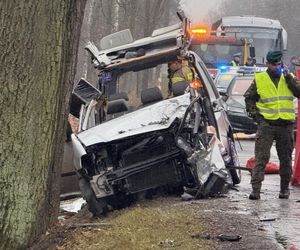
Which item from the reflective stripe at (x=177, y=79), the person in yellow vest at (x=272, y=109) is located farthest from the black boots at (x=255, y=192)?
the reflective stripe at (x=177, y=79)

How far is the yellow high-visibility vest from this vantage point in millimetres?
7227

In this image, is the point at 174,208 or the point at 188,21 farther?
the point at 188,21

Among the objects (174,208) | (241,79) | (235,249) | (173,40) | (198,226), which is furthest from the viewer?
(241,79)

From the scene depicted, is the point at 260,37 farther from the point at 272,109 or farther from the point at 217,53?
the point at 272,109

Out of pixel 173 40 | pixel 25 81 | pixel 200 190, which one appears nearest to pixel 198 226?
pixel 200 190

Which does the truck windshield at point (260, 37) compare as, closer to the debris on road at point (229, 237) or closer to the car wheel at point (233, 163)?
the car wheel at point (233, 163)

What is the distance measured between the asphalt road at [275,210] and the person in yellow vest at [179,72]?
1514 millimetres

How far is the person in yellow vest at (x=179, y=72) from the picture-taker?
26.5 ft

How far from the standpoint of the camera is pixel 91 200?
6883mm

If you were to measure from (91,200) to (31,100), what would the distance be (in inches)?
87.6

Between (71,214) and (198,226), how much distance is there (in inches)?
112

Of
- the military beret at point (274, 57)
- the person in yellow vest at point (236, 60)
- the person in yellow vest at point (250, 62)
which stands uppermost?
the military beret at point (274, 57)

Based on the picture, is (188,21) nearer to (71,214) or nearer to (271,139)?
(271,139)

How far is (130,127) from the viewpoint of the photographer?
681 cm
